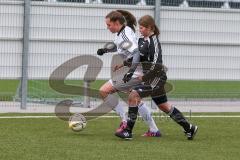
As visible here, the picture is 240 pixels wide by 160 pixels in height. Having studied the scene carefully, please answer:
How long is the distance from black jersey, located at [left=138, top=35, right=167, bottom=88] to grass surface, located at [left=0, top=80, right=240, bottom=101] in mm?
5557

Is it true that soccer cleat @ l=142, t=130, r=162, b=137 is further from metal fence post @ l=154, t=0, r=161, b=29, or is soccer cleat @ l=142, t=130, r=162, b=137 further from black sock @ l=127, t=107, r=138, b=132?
metal fence post @ l=154, t=0, r=161, b=29

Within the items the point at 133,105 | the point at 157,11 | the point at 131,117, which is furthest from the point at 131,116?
the point at 157,11

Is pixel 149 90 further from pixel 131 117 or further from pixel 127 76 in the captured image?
pixel 131 117

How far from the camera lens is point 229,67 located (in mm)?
19078

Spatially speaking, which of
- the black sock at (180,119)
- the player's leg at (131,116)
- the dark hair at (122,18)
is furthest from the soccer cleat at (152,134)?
the dark hair at (122,18)

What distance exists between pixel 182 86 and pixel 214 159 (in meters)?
9.46

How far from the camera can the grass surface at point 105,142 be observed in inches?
393

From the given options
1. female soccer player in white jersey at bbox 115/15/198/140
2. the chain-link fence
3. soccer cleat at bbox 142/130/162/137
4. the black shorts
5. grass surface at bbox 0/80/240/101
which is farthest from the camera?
grass surface at bbox 0/80/240/101

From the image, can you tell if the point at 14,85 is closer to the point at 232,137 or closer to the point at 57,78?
the point at 57,78

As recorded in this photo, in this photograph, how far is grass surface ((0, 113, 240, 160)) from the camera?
9.98 metres

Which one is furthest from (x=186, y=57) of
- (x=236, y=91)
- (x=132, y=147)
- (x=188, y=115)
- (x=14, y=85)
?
(x=132, y=147)

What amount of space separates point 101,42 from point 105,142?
268 inches

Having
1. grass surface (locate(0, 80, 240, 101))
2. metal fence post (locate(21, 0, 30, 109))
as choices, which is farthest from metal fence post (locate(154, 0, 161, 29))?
metal fence post (locate(21, 0, 30, 109))

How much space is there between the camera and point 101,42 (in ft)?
58.7
